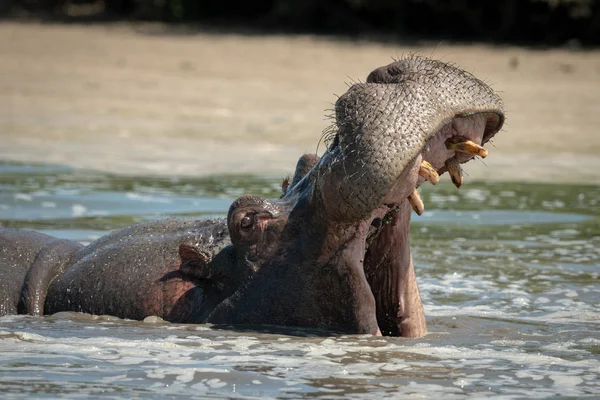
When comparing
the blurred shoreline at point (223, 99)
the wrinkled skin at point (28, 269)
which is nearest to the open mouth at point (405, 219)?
the wrinkled skin at point (28, 269)

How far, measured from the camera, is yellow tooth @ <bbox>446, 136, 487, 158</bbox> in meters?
4.42

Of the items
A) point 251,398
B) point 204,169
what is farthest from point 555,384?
point 204,169

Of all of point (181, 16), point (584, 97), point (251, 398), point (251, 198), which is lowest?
point (251, 398)

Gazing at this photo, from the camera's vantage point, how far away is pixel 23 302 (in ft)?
17.4

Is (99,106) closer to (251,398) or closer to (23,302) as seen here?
(23,302)

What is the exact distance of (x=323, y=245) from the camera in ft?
15.1

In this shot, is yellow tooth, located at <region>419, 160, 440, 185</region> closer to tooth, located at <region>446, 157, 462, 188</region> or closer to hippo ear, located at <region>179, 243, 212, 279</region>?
tooth, located at <region>446, 157, 462, 188</region>

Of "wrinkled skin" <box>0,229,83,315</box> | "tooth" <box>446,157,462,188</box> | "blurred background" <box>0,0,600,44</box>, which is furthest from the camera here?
"blurred background" <box>0,0,600,44</box>

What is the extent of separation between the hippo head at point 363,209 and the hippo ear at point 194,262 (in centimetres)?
15

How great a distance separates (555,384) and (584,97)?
37.3ft

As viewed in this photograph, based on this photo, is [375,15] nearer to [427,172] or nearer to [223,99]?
[223,99]

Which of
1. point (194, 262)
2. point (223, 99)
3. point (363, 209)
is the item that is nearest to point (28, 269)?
point (194, 262)

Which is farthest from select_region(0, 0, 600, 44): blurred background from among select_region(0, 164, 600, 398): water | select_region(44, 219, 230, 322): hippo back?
select_region(44, 219, 230, 322): hippo back

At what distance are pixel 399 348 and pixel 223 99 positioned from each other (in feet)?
34.8
